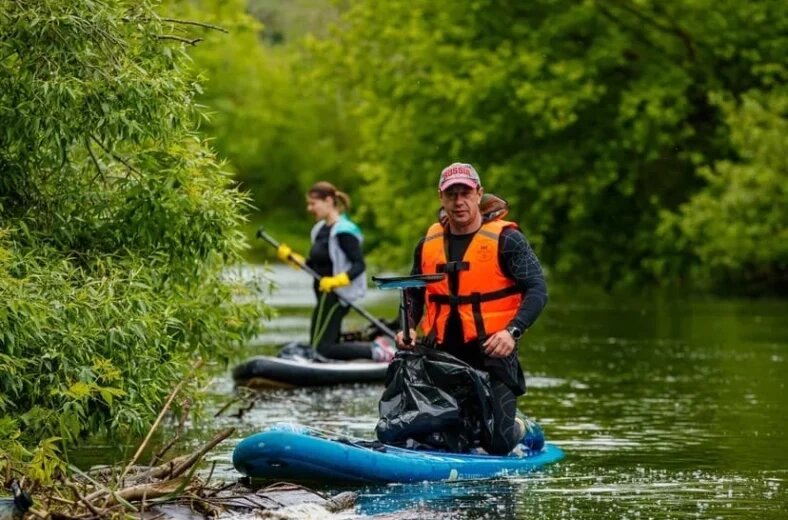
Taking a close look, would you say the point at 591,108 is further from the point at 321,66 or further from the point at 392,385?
the point at 392,385

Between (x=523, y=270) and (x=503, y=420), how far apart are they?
96 cm

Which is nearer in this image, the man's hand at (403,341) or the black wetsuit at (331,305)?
the man's hand at (403,341)

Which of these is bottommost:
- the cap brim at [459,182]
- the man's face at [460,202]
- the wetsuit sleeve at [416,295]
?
the wetsuit sleeve at [416,295]

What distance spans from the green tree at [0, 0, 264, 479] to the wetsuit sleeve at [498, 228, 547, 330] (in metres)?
1.99

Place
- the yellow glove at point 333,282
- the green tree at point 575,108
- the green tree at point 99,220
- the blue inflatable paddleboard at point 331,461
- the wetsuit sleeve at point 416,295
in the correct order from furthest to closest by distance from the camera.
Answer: the green tree at point 575,108, the yellow glove at point 333,282, the wetsuit sleeve at point 416,295, the blue inflatable paddleboard at point 331,461, the green tree at point 99,220

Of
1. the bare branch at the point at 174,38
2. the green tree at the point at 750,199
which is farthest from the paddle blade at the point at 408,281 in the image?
the green tree at the point at 750,199

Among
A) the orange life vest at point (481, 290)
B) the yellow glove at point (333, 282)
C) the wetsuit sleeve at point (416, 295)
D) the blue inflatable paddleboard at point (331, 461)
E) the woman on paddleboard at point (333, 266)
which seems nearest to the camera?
the blue inflatable paddleboard at point (331, 461)

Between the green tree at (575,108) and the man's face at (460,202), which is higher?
the green tree at (575,108)

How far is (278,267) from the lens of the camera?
5978 centimetres

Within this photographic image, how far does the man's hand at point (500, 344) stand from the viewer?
10.5m

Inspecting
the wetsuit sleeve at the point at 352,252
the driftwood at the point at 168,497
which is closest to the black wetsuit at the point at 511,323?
the driftwood at the point at 168,497

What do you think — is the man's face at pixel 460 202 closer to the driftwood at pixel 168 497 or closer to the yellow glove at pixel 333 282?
the driftwood at pixel 168 497

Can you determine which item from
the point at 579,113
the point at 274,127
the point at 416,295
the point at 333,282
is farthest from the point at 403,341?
the point at 274,127

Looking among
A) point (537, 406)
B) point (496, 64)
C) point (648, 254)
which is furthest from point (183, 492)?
point (648, 254)
